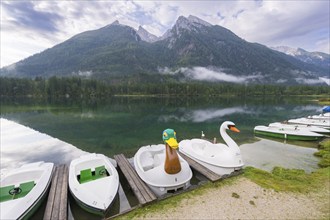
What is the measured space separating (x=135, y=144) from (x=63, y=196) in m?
13.9

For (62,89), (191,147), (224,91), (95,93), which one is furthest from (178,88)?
(191,147)

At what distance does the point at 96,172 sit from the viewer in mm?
12031

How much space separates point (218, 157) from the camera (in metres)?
13.3

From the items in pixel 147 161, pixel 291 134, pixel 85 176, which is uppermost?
pixel 147 161

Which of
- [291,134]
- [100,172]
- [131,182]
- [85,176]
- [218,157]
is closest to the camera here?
[131,182]

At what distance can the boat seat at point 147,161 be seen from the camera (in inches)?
504

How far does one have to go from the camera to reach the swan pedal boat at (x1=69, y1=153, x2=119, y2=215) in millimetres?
9102

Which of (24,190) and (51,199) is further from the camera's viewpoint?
(24,190)

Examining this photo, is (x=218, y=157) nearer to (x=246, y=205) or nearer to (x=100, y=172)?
(x=246, y=205)

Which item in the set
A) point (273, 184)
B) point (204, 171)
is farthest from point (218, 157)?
point (273, 184)

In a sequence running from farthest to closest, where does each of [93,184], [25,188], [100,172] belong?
[100,172] < [25,188] < [93,184]

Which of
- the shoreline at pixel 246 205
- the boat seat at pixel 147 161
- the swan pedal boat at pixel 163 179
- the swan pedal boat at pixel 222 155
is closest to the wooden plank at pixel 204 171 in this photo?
the swan pedal boat at pixel 222 155

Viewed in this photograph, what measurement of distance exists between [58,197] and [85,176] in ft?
6.30

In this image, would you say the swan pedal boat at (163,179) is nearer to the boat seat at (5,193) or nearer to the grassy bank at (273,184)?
the grassy bank at (273,184)
